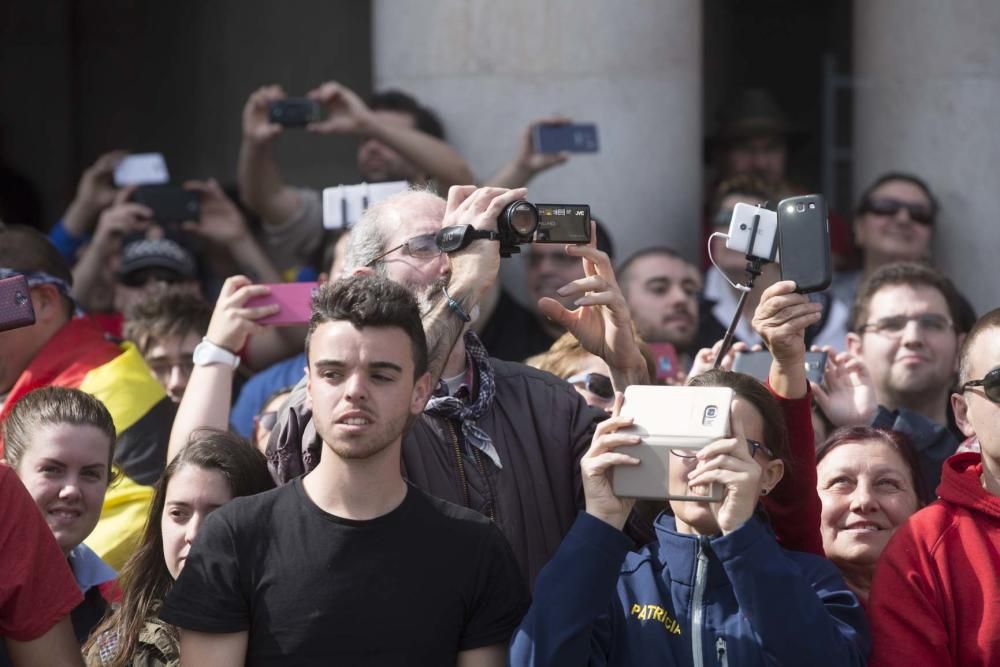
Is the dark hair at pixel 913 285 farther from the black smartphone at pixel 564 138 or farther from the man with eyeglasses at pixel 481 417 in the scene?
the man with eyeglasses at pixel 481 417

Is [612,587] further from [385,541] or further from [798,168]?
[798,168]

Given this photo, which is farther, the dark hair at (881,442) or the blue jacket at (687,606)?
the dark hair at (881,442)

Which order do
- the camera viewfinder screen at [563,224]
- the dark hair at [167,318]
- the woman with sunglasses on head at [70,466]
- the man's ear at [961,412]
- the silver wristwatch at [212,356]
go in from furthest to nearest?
the dark hair at [167,318] → the silver wristwatch at [212,356] → the woman with sunglasses on head at [70,466] → the man's ear at [961,412] → the camera viewfinder screen at [563,224]

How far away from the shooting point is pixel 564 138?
6484 millimetres

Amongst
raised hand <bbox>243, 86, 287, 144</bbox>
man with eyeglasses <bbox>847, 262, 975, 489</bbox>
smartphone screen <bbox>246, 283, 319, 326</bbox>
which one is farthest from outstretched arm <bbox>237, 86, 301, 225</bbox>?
man with eyeglasses <bbox>847, 262, 975, 489</bbox>

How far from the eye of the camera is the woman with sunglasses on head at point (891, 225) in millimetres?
6547

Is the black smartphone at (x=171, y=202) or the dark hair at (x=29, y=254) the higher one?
the black smartphone at (x=171, y=202)

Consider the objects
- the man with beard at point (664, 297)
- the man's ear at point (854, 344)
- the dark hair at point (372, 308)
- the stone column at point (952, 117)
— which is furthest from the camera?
the stone column at point (952, 117)

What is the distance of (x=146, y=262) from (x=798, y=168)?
189 inches

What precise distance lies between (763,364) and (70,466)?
1733 millimetres

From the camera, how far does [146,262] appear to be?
6375mm

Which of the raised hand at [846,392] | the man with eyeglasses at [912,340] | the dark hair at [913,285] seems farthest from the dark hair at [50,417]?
the dark hair at [913,285]

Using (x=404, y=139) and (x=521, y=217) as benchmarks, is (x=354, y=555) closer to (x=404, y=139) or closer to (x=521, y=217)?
(x=521, y=217)

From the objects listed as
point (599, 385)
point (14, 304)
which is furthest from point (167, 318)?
point (14, 304)
